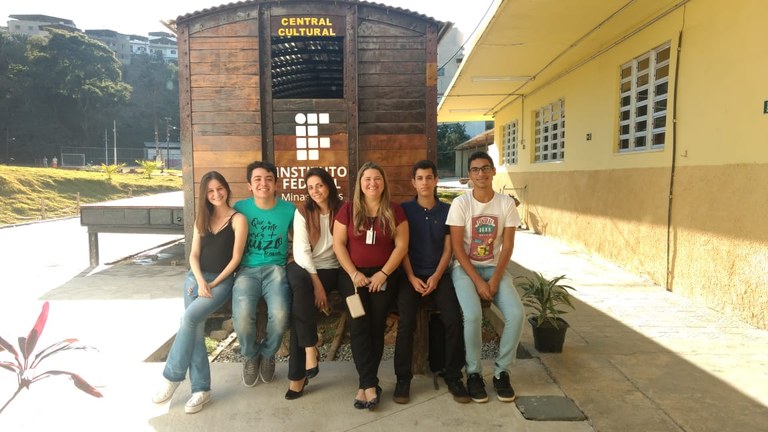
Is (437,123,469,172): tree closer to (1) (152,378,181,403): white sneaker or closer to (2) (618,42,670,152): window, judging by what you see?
(2) (618,42,670,152): window

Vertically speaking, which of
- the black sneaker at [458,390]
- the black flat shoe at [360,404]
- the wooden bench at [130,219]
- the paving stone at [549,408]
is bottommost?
the paving stone at [549,408]

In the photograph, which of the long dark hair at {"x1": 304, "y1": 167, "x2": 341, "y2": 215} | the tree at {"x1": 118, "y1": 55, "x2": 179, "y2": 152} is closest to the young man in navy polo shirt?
the long dark hair at {"x1": 304, "y1": 167, "x2": 341, "y2": 215}

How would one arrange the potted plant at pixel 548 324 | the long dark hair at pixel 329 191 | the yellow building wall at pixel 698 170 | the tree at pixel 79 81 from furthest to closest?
the tree at pixel 79 81 → the yellow building wall at pixel 698 170 → the potted plant at pixel 548 324 → the long dark hair at pixel 329 191

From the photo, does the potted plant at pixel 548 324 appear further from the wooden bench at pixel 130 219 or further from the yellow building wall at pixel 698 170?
the wooden bench at pixel 130 219

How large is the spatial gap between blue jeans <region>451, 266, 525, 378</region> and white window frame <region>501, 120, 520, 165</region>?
10.5 m

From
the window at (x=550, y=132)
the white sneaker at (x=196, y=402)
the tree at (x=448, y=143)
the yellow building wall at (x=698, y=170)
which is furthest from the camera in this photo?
the tree at (x=448, y=143)

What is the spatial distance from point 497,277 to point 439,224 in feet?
1.64

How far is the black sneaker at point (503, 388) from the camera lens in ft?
10.1

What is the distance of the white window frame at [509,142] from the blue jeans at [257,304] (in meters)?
10.9

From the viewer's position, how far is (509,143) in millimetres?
14281

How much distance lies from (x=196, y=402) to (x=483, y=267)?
1939mm

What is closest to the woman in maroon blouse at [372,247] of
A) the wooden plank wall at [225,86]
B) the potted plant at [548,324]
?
the potted plant at [548,324]

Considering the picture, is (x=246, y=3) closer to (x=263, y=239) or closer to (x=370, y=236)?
(x=263, y=239)

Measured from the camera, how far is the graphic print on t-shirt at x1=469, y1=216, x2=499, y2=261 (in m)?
3.38
